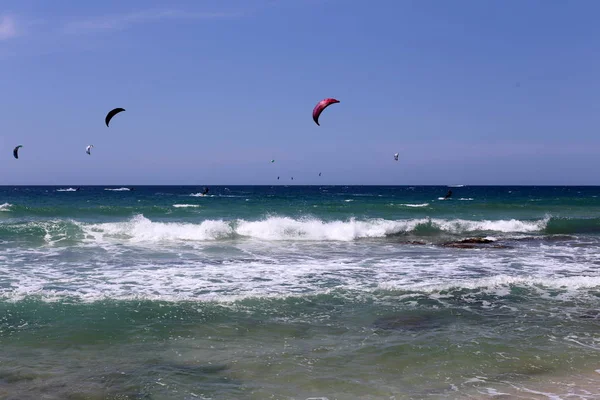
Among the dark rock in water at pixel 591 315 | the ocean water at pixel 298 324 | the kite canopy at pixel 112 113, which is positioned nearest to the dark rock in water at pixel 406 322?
the ocean water at pixel 298 324

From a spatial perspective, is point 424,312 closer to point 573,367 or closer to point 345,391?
point 573,367

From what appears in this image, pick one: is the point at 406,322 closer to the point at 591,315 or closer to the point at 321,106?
the point at 591,315

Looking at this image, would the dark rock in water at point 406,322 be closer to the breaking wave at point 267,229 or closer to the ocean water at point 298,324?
the ocean water at point 298,324

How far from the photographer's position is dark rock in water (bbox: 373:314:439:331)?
307 inches

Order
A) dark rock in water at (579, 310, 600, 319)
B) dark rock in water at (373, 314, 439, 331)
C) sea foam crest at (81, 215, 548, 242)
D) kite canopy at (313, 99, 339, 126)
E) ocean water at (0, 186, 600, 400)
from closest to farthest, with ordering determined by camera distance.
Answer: ocean water at (0, 186, 600, 400), dark rock in water at (373, 314, 439, 331), dark rock in water at (579, 310, 600, 319), kite canopy at (313, 99, 339, 126), sea foam crest at (81, 215, 548, 242)

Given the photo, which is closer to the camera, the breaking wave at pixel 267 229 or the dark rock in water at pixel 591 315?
the dark rock in water at pixel 591 315

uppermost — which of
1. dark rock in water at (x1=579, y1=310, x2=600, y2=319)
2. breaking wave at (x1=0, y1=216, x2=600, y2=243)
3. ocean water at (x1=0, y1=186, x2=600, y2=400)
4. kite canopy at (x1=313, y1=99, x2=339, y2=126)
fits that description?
kite canopy at (x1=313, y1=99, x2=339, y2=126)

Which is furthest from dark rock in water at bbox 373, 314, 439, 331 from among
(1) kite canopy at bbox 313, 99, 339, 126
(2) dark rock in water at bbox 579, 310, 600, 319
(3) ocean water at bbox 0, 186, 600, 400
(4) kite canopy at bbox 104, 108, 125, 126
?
(4) kite canopy at bbox 104, 108, 125, 126

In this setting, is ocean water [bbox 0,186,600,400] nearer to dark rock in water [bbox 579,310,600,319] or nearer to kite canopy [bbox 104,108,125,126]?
dark rock in water [bbox 579,310,600,319]

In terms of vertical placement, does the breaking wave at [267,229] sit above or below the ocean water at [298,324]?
above

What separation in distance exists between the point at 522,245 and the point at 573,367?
14046mm

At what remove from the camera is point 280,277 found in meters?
12.1

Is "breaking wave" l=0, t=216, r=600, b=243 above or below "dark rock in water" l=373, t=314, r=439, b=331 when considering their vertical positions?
above

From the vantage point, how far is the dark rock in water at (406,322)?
25.6 feet
